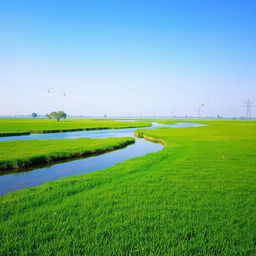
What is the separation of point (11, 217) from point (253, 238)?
23.9 feet

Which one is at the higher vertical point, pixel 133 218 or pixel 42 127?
pixel 42 127

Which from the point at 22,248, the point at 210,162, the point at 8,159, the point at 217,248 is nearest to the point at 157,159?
the point at 210,162

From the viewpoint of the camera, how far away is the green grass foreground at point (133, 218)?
404 centimetres

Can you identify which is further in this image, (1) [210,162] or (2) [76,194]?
(1) [210,162]

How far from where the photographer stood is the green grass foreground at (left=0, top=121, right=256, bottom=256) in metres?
4.04

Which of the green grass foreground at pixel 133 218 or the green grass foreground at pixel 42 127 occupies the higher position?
the green grass foreground at pixel 42 127

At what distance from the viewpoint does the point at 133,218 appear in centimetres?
521

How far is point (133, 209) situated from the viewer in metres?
5.80

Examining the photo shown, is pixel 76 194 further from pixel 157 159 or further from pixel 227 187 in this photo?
pixel 157 159

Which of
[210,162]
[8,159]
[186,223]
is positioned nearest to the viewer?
[186,223]

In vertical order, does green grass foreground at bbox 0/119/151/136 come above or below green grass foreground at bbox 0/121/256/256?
above

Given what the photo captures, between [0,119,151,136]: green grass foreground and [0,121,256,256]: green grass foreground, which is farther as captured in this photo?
[0,119,151,136]: green grass foreground

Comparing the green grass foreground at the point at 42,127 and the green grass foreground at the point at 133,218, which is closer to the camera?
the green grass foreground at the point at 133,218

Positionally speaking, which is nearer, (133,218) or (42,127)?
(133,218)
